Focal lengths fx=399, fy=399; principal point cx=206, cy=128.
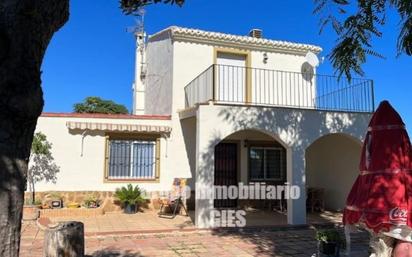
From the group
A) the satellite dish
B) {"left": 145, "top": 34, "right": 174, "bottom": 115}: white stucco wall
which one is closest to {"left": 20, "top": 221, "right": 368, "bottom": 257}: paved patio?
{"left": 145, "top": 34, "right": 174, "bottom": 115}: white stucco wall

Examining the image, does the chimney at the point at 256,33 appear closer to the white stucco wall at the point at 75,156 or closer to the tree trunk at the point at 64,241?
the white stucco wall at the point at 75,156

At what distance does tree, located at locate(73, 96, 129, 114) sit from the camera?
160ft

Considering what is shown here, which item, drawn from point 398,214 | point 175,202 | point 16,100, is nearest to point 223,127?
point 175,202

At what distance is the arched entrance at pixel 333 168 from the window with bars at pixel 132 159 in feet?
23.7

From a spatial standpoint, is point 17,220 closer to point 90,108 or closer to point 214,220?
point 214,220

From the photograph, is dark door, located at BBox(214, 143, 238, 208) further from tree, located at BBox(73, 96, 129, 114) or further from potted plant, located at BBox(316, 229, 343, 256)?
tree, located at BBox(73, 96, 129, 114)

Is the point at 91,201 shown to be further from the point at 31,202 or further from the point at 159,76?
the point at 159,76

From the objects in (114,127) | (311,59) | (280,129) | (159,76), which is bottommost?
(280,129)

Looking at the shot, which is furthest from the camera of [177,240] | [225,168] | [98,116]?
[225,168]

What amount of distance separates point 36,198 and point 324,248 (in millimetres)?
12206

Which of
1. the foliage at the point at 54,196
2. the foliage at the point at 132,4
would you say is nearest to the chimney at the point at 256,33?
the foliage at the point at 54,196

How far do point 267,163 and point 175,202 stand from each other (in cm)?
513

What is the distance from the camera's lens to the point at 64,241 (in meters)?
7.88

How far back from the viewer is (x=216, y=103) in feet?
45.7
